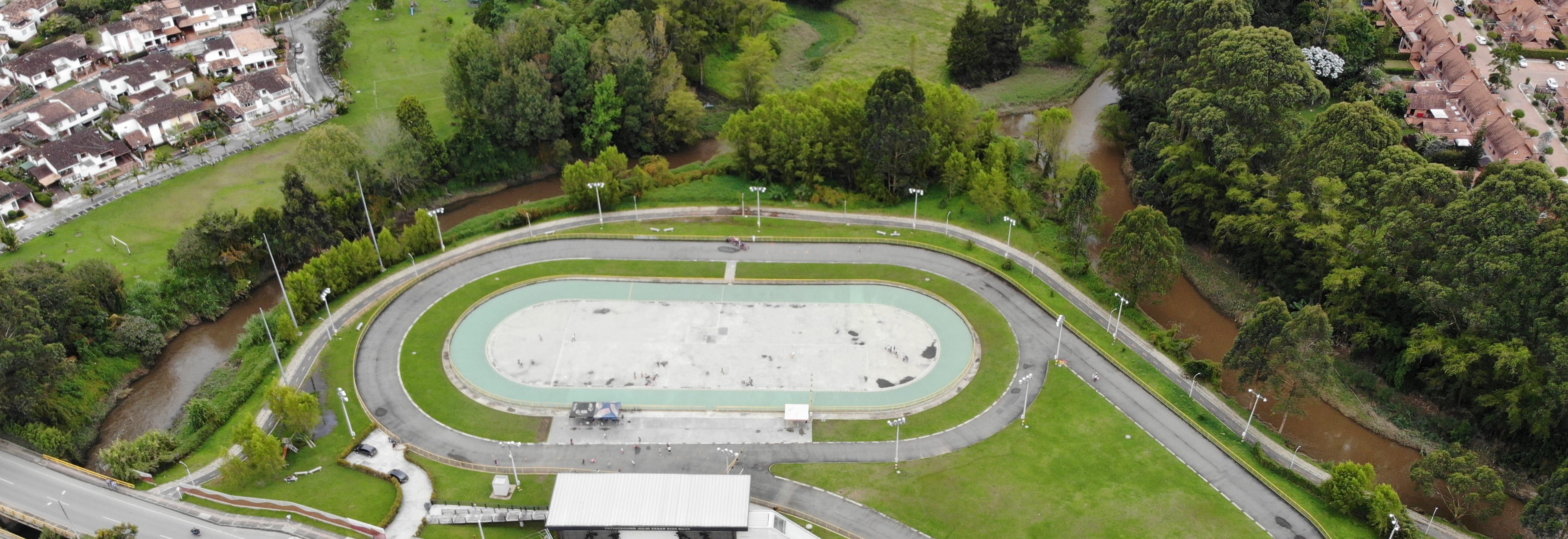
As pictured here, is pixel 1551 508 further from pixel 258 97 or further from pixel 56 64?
pixel 56 64

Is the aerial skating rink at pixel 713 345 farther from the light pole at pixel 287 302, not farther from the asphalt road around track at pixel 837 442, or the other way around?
the light pole at pixel 287 302

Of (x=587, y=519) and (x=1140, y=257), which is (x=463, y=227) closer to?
(x=587, y=519)

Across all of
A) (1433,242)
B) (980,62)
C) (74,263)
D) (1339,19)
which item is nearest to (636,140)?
(980,62)

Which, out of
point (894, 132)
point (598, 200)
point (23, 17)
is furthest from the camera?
point (23, 17)

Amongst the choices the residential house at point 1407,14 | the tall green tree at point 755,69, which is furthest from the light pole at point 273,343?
the residential house at point 1407,14

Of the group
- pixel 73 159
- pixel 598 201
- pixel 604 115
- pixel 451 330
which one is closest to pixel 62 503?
pixel 451 330

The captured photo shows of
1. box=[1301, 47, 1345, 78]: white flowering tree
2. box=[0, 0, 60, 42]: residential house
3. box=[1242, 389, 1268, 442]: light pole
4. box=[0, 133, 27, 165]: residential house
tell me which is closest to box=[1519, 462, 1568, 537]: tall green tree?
box=[1242, 389, 1268, 442]: light pole
